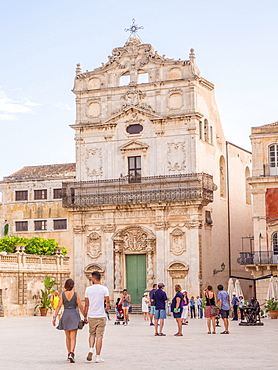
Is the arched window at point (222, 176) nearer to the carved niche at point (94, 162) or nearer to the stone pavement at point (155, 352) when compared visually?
the carved niche at point (94, 162)

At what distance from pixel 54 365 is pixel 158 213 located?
34.0m

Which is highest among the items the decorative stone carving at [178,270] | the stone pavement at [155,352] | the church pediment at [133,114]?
the church pediment at [133,114]

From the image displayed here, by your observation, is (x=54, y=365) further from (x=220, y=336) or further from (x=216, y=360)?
(x=220, y=336)

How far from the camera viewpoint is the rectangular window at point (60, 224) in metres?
51.0

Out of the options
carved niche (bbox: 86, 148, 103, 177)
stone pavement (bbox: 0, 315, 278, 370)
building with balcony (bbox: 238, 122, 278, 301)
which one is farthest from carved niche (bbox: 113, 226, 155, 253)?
stone pavement (bbox: 0, 315, 278, 370)

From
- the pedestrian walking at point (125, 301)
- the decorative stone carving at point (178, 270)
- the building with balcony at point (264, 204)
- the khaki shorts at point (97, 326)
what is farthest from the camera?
the decorative stone carving at point (178, 270)

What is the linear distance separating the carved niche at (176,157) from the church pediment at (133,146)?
1.66 m

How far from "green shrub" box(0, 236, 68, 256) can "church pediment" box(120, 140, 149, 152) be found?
7826 millimetres

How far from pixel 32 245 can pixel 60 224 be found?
111 inches

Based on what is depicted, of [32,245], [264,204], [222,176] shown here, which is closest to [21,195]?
[32,245]

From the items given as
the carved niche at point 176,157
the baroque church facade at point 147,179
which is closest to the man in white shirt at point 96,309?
the baroque church facade at point 147,179

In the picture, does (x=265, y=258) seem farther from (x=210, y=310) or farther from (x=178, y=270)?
(x=210, y=310)

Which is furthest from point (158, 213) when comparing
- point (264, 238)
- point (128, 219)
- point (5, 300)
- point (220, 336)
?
point (220, 336)

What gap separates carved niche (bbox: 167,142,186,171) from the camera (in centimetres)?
4741
